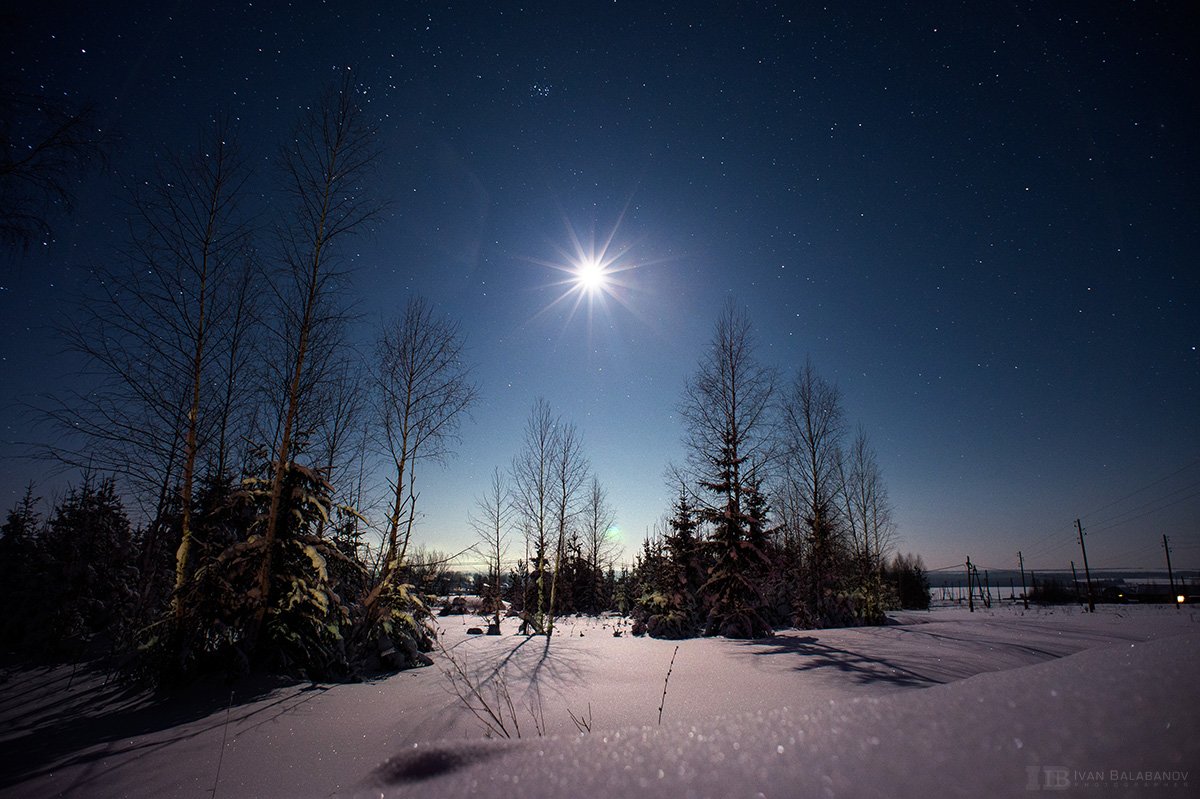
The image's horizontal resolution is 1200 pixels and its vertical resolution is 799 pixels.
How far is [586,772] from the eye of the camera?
44.7 inches

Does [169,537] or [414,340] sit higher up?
[414,340]

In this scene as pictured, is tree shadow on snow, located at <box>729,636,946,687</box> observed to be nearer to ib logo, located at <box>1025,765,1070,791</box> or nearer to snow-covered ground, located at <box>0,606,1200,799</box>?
snow-covered ground, located at <box>0,606,1200,799</box>

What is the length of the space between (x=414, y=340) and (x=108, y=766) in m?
8.16

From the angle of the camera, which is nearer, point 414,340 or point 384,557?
point 384,557

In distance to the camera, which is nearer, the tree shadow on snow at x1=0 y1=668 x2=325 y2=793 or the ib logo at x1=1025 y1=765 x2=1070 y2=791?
the ib logo at x1=1025 y1=765 x2=1070 y2=791

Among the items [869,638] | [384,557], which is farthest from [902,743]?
[384,557]

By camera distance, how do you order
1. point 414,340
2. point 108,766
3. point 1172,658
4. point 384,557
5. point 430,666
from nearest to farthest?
point 1172,658
point 108,766
point 430,666
point 384,557
point 414,340

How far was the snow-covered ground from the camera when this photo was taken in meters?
1.01

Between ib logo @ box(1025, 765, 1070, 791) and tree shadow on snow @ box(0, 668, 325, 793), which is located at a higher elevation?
ib logo @ box(1025, 765, 1070, 791)

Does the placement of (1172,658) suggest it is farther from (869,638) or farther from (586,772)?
(869,638)

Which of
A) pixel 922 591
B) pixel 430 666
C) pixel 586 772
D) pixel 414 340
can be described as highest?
pixel 414 340

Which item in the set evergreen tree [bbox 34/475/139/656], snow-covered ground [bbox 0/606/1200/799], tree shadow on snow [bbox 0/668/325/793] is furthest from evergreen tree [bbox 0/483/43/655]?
tree shadow on snow [bbox 0/668/325/793]

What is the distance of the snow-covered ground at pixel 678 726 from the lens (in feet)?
3.31

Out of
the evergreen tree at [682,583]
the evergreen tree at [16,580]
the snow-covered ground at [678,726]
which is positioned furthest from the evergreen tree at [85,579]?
the evergreen tree at [682,583]
